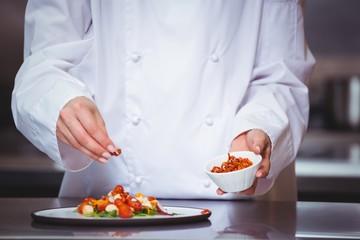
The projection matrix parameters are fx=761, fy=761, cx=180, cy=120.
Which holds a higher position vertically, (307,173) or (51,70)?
(51,70)

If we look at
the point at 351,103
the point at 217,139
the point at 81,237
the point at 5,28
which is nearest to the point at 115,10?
the point at 217,139

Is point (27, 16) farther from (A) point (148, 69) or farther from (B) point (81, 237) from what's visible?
(B) point (81, 237)

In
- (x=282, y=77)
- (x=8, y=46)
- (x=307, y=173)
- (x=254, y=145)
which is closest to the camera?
(x=254, y=145)

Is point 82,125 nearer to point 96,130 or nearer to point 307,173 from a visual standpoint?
point 96,130

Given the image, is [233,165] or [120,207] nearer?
[120,207]

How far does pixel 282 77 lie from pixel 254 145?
35 cm

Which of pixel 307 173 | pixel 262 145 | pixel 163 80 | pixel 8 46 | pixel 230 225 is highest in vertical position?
pixel 8 46

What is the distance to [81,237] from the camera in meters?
0.90

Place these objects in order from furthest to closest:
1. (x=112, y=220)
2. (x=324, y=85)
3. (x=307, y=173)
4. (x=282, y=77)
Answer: (x=324, y=85), (x=307, y=173), (x=282, y=77), (x=112, y=220)

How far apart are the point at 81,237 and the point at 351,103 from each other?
3679 millimetres

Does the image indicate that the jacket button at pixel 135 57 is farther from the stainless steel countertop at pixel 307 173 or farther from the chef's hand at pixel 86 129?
the stainless steel countertop at pixel 307 173

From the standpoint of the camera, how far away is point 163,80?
1535 millimetres

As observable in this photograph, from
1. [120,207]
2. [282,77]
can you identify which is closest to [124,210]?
[120,207]

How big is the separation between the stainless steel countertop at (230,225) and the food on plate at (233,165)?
8 cm
